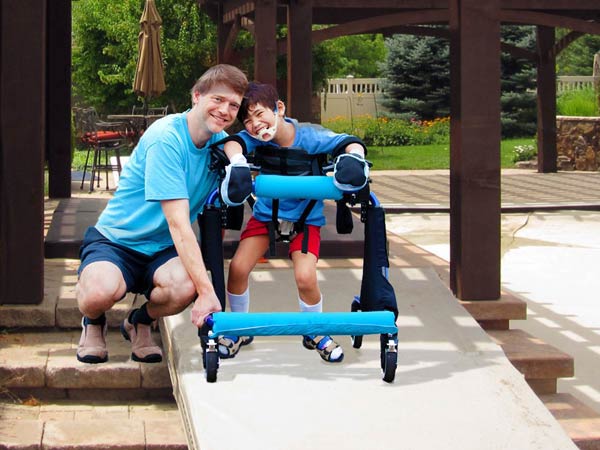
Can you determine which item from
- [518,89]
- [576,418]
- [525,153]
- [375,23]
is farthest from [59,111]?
[518,89]

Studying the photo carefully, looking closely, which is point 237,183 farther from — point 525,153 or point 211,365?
point 525,153

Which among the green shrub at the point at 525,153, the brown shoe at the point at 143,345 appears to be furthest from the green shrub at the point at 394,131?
the brown shoe at the point at 143,345

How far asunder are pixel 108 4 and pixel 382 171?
28.6 feet

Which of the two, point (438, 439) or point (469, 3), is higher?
point (469, 3)

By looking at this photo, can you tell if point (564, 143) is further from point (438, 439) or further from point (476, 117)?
point (438, 439)

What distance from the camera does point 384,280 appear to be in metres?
4.55

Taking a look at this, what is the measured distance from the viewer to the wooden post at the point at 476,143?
5.78 meters

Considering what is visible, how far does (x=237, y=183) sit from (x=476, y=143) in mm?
1881

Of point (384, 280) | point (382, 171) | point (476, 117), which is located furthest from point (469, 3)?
point (382, 171)

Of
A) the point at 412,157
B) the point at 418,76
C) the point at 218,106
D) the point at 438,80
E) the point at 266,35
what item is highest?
the point at 418,76

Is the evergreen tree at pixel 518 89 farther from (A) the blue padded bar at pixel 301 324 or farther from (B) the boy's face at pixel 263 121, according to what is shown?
(A) the blue padded bar at pixel 301 324

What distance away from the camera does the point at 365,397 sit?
4.31m

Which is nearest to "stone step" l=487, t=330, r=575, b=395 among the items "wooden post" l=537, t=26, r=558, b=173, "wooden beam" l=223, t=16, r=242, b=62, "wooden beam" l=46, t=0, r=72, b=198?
"wooden beam" l=46, t=0, r=72, b=198

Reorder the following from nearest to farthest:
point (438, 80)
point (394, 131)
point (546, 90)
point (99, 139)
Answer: point (99, 139), point (546, 90), point (394, 131), point (438, 80)
